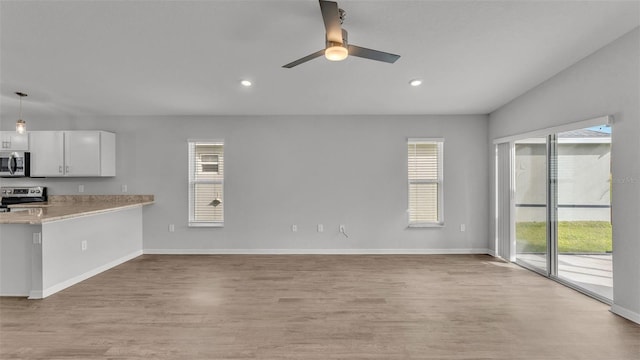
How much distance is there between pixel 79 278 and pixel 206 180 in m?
2.22

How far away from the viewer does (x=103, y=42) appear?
117 inches

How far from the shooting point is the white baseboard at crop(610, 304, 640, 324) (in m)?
2.77

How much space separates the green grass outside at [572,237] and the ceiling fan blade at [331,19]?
3.52m

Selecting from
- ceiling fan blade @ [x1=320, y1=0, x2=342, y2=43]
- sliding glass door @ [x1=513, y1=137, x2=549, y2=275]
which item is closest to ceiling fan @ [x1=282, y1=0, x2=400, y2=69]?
ceiling fan blade @ [x1=320, y1=0, x2=342, y2=43]

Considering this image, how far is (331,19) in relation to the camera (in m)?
1.99

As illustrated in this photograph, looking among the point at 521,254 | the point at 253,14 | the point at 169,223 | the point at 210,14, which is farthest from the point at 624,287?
the point at 169,223

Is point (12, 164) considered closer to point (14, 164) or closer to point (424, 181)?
point (14, 164)

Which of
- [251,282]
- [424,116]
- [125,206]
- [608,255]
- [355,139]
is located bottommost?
[251,282]

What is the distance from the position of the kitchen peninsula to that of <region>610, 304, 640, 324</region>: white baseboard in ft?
19.2

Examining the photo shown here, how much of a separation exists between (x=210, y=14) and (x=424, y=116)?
12.7 ft

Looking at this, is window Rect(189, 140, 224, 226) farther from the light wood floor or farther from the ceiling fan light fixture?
the ceiling fan light fixture

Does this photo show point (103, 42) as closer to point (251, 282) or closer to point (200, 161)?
point (200, 161)

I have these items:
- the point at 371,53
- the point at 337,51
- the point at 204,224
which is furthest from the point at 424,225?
the point at 337,51

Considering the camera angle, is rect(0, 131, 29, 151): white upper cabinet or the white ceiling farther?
rect(0, 131, 29, 151): white upper cabinet
